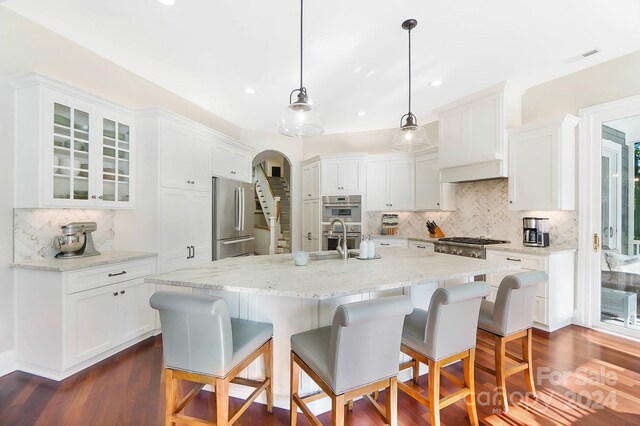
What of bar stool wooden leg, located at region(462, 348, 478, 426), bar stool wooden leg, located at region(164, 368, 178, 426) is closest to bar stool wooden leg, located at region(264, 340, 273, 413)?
bar stool wooden leg, located at region(164, 368, 178, 426)

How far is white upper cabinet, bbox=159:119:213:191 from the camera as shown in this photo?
3236 mm

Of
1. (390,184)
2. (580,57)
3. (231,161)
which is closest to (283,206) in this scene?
(390,184)

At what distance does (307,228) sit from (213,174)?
223cm

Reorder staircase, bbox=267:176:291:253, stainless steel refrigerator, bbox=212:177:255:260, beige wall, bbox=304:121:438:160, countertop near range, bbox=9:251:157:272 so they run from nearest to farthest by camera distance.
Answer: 1. countertop near range, bbox=9:251:157:272
2. stainless steel refrigerator, bbox=212:177:255:260
3. beige wall, bbox=304:121:438:160
4. staircase, bbox=267:176:291:253

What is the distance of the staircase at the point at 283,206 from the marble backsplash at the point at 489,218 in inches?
126

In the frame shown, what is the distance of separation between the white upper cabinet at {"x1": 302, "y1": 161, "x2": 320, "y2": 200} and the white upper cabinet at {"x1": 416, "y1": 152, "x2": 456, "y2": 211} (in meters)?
1.75

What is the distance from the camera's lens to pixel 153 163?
10.4 ft

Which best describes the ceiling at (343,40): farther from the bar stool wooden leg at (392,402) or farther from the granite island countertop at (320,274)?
the bar stool wooden leg at (392,402)

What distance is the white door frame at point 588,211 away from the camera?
129 inches

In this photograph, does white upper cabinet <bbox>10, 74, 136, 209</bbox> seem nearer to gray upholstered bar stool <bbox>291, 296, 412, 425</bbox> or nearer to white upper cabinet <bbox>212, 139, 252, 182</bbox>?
white upper cabinet <bbox>212, 139, 252, 182</bbox>

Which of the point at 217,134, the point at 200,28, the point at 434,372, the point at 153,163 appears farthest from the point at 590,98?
the point at 153,163

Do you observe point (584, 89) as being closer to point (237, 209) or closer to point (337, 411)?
point (337, 411)

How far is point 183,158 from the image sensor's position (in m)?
3.48

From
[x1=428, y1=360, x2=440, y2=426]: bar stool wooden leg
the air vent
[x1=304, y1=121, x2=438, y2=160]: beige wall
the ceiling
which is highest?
the air vent
